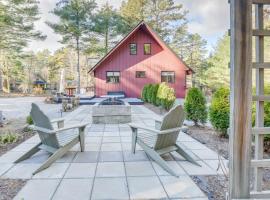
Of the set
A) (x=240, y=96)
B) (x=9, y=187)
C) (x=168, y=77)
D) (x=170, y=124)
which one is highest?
(x=168, y=77)

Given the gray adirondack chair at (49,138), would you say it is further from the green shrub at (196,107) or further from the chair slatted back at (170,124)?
the green shrub at (196,107)

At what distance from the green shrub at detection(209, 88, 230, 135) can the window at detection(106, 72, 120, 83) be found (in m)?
12.2

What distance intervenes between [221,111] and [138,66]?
12563 millimetres

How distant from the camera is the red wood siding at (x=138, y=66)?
55.3 feet

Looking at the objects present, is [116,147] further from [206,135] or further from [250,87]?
[250,87]

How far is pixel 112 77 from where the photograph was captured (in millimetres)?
17016

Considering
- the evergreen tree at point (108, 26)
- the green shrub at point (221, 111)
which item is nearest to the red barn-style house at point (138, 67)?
the evergreen tree at point (108, 26)

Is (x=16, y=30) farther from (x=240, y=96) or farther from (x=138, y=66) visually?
(x=240, y=96)

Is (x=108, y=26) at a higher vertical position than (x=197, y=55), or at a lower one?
higher

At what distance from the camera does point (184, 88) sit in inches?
685

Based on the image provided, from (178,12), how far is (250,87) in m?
24.8

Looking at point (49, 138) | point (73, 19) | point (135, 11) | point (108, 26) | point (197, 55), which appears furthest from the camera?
point (197, 55)

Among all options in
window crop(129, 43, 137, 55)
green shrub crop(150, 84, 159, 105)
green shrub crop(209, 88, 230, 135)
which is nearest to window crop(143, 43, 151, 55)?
window crop(129, 43, 137, 55)

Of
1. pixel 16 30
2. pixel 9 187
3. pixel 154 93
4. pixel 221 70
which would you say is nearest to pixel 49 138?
pixel 9 187
